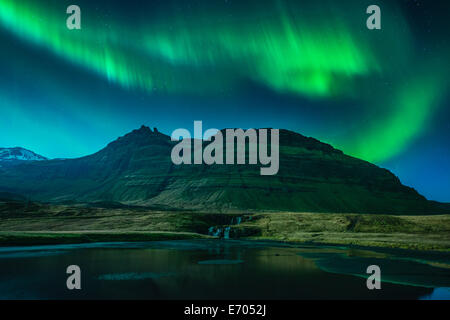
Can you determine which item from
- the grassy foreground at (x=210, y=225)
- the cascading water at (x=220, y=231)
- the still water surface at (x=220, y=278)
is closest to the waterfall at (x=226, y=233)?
the cascading water at (x=220, y=231)

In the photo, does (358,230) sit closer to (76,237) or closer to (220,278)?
(220,278)

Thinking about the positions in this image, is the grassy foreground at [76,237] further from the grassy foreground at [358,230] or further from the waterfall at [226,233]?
the grassy foreground at [358,230]

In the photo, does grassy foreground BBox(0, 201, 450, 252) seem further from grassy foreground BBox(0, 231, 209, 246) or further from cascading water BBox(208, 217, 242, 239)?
cascading water BBox(208, 217, 242, 239)

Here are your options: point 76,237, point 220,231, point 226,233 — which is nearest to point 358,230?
point 226,233

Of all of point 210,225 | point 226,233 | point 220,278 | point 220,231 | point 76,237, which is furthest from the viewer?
point 210,225

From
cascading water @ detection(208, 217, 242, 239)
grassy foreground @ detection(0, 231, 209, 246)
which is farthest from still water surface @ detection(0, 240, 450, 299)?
cascading water @ detection(208, 217, 242, 239)

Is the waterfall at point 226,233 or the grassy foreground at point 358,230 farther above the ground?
the grassy foreground at point 358,230

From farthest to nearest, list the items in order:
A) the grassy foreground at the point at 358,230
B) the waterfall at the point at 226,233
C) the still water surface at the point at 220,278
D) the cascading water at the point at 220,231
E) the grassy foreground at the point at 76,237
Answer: the cascading water at the point at 220,231 < the waterfall at the point at 226,233 < the grassy foreground at the point at 358,230 < the grassy foreground at the point at 76,237 < the still water surface at the point at 220,278

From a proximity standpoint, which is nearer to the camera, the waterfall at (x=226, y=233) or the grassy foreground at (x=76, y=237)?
the grassy foreground at (x=76, y=237)

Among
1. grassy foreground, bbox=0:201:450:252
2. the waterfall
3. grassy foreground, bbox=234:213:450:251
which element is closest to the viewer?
grassy foreground, bbox=234:213:450:251

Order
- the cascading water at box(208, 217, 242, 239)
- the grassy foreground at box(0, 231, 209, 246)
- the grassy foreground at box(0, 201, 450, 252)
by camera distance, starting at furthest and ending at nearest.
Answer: the cascading water at box(208, 217, 242, 239), the grassy foreground at box(0, 201, 450, 252), the grassy foreground at box(0, 231, 209, 246)

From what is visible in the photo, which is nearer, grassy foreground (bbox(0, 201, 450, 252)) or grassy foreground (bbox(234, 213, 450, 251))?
grassy foreground (bbox(234, 213, 450, 251))

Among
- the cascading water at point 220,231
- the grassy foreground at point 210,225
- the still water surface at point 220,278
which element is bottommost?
the cascading water at point 220,231
